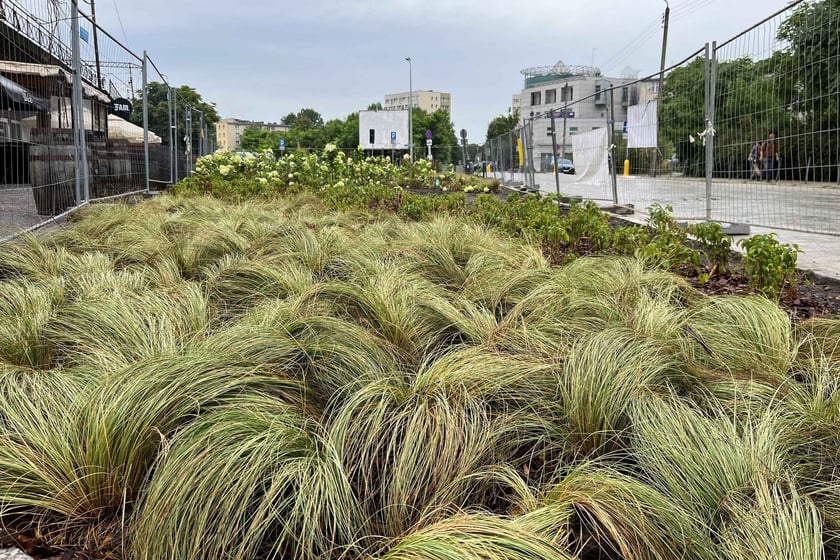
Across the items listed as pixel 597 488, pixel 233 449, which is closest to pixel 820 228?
pixel 597 488

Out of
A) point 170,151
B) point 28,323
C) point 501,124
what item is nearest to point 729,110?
point 28,323

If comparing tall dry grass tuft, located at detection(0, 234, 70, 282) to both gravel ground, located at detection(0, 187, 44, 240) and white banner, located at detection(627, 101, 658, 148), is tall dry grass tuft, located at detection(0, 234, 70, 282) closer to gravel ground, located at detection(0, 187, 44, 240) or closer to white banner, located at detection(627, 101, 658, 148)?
gravel ground, located at detection(0, 187, 44, 240)

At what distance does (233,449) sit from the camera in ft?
5.58

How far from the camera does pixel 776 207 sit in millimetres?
8164

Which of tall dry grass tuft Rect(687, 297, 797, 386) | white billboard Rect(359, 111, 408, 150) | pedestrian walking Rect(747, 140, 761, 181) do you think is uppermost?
white billboard Rect(359, 111, 408, 150)

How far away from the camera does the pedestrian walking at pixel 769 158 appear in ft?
21.7

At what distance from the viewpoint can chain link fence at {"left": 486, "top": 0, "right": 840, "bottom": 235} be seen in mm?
5977

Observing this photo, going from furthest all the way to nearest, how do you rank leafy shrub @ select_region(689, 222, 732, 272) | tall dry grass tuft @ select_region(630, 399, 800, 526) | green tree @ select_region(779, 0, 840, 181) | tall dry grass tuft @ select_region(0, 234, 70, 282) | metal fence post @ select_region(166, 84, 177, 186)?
1. metal fence post @ select_region(166, 84, 177, 186)
2. green tree @ select_region(779, 0, 840, 181)
3. leafy shrub @ select_region(689, 222, 732, 272)
4. tall dry grass tuft @ select_region(0, 234, 70, 282)
5. tall dry grass tuft @ select_region(630, 399, 800, 526)

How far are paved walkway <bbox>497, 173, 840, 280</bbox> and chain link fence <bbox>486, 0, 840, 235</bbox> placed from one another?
20mm

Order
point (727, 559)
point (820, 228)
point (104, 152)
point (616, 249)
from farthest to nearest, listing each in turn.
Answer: point (104, 152) < point (820, 228) < point (616, 249) < point (727, 559)

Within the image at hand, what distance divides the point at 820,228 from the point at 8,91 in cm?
863

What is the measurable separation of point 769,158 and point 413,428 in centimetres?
637

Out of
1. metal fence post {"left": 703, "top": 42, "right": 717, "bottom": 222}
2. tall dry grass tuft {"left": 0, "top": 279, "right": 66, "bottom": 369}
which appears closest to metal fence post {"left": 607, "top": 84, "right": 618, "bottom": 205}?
metal fence post {"left": 703, "top": 42, "right": 717, "bottom": 222}

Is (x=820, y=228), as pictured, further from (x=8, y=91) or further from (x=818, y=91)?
(x=8, y=91)
